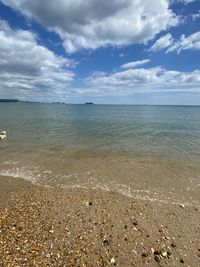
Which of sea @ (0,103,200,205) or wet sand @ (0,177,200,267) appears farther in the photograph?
sea @ (0,103,200,205)

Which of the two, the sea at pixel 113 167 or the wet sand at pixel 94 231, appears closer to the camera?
the wet sand at pixel 94 231

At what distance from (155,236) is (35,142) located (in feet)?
57.9

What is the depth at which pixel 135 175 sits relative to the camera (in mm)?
12227

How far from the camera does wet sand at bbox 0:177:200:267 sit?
557 centimetres

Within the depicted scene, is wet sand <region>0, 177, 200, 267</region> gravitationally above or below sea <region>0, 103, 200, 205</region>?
above

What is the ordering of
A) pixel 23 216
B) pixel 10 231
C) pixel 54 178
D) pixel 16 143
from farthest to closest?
1. pixel 16 143
2. pixel 54 178
3. pixel 23 216
4. pixel 10 231

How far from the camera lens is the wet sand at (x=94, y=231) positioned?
219 inches

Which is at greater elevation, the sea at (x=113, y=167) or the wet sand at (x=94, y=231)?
the wet sand at (x=94, y=231)

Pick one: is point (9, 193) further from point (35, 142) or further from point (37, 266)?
point (35, 142)

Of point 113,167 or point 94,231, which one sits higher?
point 94,231

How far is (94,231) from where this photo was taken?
6.68 metres

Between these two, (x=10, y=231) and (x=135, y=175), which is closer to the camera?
(x=10, y=231)

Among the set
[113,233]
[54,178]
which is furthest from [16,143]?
[113,233]

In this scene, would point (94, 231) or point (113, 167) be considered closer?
point (94, 231)
